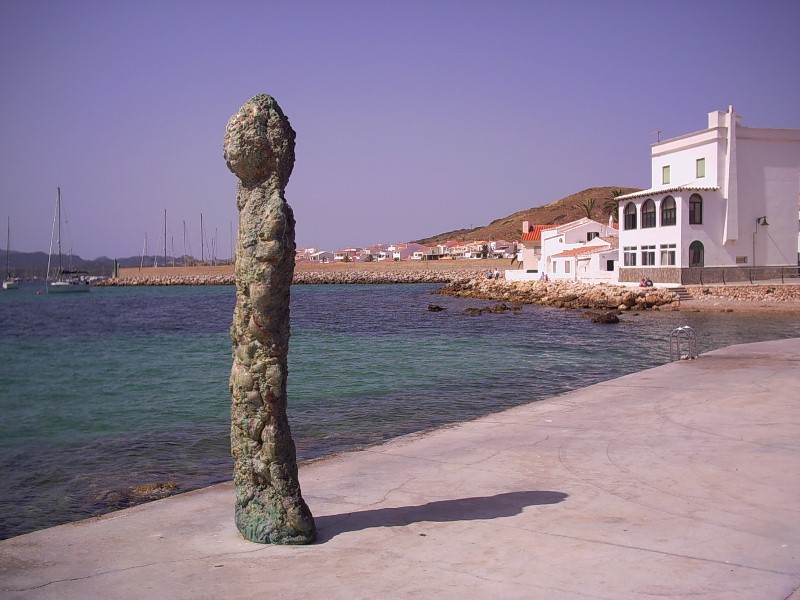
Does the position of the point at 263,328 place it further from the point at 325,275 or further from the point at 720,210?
the point at 325,275

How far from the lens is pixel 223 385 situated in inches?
795

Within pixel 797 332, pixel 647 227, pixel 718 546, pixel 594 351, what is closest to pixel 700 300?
pixel 647 227

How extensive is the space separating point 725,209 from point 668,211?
11.8ft

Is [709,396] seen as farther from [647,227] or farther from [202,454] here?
[647,227]

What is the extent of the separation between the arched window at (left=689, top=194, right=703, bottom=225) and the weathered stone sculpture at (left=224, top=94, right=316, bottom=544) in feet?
155

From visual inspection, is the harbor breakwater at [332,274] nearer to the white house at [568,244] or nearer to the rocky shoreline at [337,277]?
the rocky shoreline at [337,277]

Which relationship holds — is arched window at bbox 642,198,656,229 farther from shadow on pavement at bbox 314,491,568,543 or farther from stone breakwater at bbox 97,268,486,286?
stone breakwater at bbox 97,268,486,286

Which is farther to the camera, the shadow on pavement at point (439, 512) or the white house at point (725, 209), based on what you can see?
the white house at point (725, 209)

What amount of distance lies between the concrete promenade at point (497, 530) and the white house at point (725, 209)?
41524mm

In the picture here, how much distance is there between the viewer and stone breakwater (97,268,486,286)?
11744cm

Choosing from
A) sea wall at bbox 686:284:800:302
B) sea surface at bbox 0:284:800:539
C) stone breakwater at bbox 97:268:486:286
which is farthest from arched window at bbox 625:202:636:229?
stone breakwater at bbox 97:268:486:286

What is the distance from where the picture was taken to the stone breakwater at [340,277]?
11744cm

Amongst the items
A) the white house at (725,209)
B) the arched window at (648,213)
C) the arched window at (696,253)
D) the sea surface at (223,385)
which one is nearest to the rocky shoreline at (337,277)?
the arched window at (648,213)

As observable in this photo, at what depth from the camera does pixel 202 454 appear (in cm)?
1160
